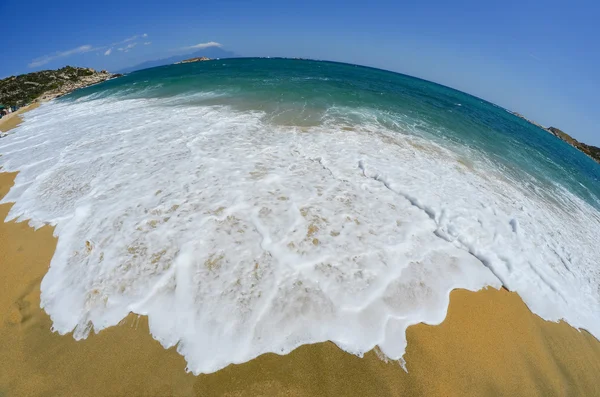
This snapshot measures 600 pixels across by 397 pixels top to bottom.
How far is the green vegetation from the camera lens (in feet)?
101

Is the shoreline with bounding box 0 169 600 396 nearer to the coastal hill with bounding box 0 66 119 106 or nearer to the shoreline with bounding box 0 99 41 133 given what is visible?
the shoreline with bounding box 0 99 41 133

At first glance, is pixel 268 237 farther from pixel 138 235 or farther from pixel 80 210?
pixel 80 210

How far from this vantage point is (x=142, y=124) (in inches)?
560

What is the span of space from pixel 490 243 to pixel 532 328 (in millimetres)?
2396

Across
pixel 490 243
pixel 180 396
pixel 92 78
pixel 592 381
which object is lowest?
pixel 92 78

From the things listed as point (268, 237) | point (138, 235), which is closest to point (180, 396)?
point (268, 237)

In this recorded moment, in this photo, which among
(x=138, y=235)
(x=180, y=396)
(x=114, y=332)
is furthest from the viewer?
(x=138, y=235)

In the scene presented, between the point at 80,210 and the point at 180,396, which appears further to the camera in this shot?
the point at 80,210

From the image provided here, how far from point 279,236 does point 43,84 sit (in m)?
54.2

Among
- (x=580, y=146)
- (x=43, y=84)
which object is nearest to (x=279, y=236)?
(x=43, y=84)

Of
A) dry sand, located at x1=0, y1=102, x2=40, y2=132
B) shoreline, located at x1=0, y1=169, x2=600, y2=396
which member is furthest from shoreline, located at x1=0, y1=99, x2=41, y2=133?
shoreline, located at x1=0, y1=169, x2=600, y2=396

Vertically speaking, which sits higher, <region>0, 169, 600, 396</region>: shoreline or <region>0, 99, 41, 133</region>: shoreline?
<region>0, 169, 600, 396</region>: shoreline

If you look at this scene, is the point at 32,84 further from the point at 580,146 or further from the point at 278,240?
the point at 580,146

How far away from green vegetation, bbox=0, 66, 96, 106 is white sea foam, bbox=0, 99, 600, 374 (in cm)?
3005
